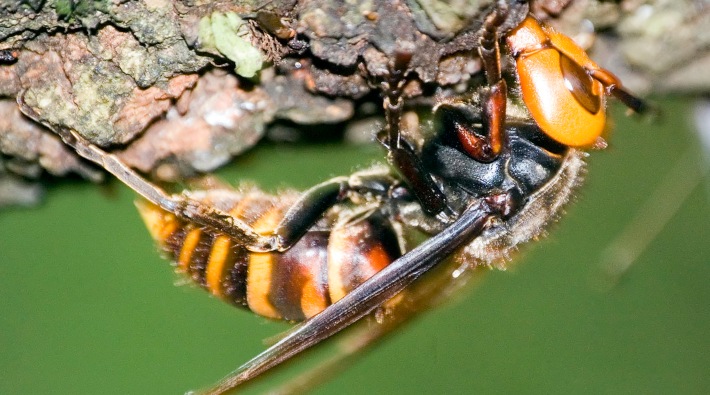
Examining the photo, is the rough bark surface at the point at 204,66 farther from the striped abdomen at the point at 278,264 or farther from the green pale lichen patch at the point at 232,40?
the striped abdomen at the point at 278,264

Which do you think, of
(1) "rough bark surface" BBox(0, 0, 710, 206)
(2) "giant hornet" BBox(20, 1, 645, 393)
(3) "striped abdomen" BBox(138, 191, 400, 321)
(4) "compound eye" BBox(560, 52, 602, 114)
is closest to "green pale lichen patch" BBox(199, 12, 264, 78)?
(1) "rough bark surface" BBox(0, 0, 710, 206)

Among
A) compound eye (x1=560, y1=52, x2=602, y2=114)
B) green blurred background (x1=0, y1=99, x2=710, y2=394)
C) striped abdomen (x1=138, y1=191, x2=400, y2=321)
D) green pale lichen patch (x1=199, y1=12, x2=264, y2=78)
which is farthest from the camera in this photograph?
green blurred background (x1=0, y1=99, x2=710, y2=394)

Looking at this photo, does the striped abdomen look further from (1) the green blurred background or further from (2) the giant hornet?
(1) the green blurred background

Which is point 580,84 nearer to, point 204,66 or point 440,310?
point 204,66

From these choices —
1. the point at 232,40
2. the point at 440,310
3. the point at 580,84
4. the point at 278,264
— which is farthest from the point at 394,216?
the point at 440,310

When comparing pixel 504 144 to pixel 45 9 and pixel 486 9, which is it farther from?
pixel 45 9

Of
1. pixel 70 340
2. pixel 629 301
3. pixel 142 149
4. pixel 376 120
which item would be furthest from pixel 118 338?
pixel 629 301

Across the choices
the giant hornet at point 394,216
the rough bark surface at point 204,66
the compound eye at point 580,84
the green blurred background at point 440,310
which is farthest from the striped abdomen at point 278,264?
the compound eye at point 580,84

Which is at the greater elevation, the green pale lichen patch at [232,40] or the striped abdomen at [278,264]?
the green pale lichen patch at [232,40]
